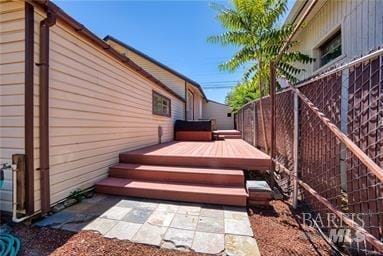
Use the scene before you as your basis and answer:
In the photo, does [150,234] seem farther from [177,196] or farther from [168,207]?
[177,196]

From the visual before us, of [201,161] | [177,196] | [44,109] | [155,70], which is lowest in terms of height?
[177,196]

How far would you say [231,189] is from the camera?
12.3 feet

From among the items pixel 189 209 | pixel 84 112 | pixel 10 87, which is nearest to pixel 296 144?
pixel 189 209

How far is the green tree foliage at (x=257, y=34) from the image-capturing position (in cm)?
594

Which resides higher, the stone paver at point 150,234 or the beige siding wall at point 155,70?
the beige siding wall at point 155,70

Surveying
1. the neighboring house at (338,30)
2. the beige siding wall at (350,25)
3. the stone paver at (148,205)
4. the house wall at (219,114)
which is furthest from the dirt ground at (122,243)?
the house wall at (219,114)

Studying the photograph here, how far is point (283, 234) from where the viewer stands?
2.65 m

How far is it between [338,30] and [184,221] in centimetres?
584

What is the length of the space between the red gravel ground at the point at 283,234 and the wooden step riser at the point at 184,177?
25.4 inches

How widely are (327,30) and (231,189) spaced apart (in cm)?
513

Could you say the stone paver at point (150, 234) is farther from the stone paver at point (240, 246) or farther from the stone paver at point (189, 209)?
the stone paver at point (240, 246)

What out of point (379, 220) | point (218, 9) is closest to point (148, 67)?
point (218, 9)

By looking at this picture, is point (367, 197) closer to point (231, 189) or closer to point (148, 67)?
point (231, 189)

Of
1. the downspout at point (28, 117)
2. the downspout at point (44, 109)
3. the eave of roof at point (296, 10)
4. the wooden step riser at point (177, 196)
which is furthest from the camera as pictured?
the eave of roof at point (296, 10)
